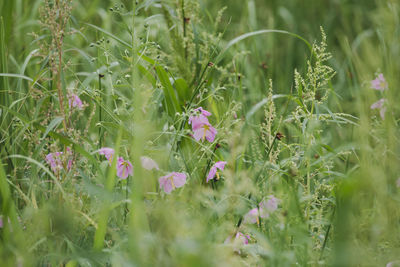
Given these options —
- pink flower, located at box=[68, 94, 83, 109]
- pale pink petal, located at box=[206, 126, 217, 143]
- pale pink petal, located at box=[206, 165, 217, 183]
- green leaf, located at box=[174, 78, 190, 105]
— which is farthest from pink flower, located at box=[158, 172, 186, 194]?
green leaf, located at box=[174, 78, 190, 105]

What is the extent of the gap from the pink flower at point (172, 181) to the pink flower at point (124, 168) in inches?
3.9

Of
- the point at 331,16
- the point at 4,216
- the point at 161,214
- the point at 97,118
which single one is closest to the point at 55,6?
the point at 97,118

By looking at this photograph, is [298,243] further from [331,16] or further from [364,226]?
[331,16]

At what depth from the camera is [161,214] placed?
1033 millimetres

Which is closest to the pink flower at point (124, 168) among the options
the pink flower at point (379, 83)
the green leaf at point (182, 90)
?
the green leaf at point (182, 90)

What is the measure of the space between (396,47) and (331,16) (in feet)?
6.37

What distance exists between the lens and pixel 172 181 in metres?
1.43

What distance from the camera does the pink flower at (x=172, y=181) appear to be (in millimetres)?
1409

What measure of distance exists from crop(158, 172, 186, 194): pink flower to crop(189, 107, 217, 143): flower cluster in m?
0.17

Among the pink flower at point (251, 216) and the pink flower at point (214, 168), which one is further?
the pink flower at point (214, 168)

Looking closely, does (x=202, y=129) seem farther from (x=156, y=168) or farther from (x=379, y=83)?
(x=379, y=83)

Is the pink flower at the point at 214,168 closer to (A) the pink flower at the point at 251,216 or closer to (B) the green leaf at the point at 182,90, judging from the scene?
(A) the pink flower at the point at 251,216

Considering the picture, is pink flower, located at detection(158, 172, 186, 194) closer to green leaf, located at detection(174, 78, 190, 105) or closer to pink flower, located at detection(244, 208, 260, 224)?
pink flower, located at detection(244, 208, 260, 224)

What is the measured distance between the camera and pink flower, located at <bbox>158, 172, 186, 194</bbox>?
141 cm
